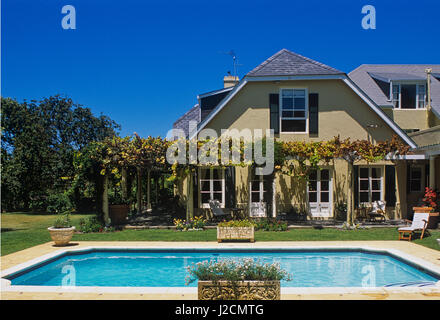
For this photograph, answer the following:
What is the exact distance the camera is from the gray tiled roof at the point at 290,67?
17.5m

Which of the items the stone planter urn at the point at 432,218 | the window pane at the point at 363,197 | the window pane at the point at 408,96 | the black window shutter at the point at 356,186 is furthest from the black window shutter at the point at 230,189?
the window pane at the point at 408,96

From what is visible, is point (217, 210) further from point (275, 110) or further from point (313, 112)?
point (313, 112)

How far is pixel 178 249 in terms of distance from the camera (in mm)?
11625

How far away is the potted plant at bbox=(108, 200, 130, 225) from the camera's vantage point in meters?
17.3

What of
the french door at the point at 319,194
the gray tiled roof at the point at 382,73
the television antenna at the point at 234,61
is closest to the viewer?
the french door at the point at 319,194

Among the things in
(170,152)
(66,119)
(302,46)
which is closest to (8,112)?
(66,119)

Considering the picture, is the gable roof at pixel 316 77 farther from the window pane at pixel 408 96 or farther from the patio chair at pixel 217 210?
the window pane at pixel 408 96

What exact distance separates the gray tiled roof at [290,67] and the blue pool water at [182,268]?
8.89 meters

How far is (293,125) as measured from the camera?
17797 mm

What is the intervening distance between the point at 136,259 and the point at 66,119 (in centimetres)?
2358

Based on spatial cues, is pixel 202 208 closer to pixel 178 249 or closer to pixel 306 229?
pixel 306 229

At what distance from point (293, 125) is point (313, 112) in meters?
1.06

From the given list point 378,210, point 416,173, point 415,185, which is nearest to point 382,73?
point 416,173

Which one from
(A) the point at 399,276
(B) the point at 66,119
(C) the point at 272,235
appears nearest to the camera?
(A) the point at 399,276
